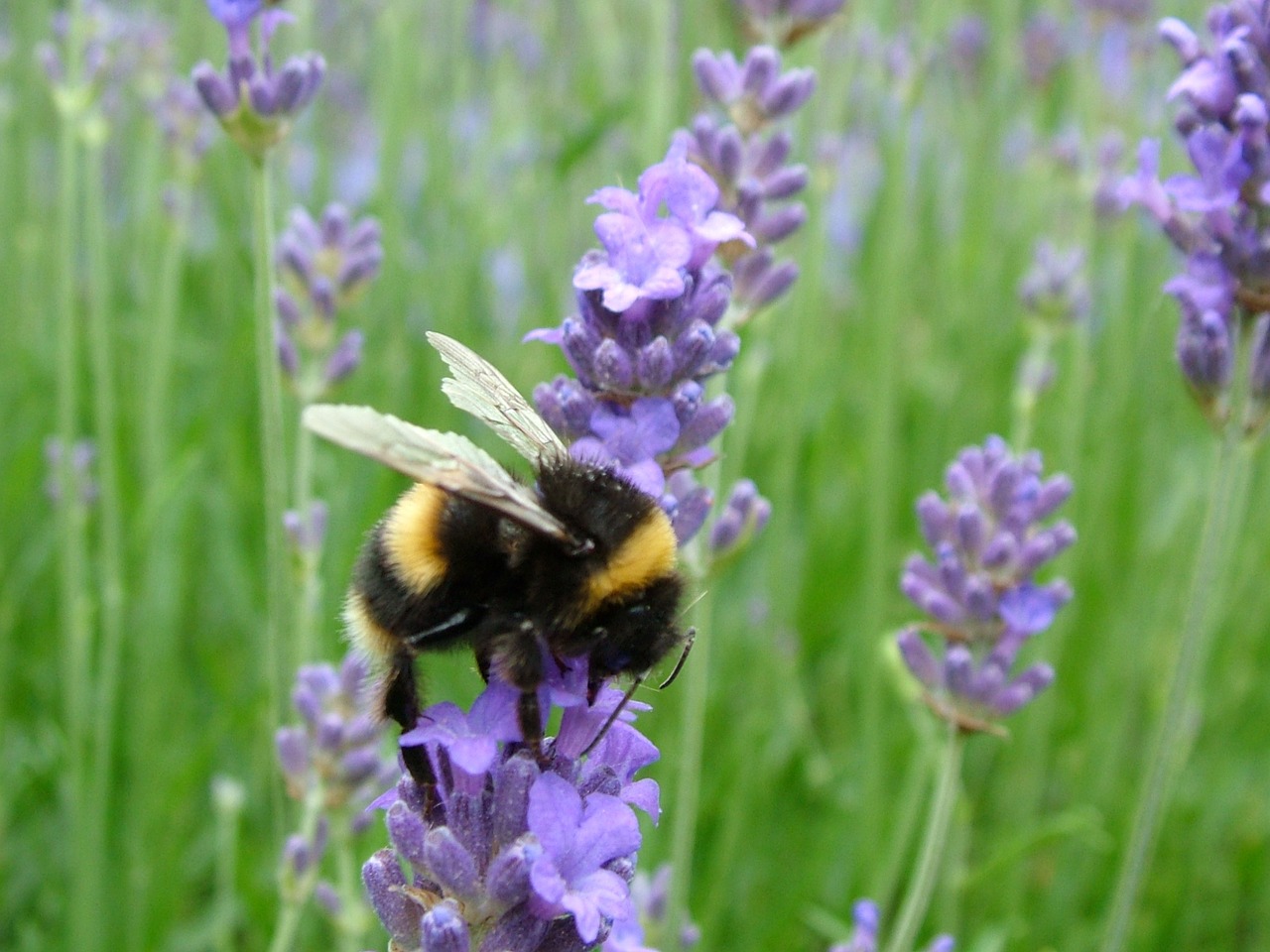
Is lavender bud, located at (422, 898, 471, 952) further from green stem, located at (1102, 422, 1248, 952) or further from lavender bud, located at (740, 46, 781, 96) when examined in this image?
lavender bud, located at (740, 46, 781, 96)

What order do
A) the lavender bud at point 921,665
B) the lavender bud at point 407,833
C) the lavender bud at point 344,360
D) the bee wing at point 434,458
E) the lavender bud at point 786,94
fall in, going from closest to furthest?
the bee wing at point 434,458, the lavender bud at point 407,833, the lavender bud at point 921,665, the lavender bud at point 786,94, the lavender bud at point 344,360

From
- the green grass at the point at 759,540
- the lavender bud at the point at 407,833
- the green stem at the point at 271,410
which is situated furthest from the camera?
the green grass at the point at 759,540

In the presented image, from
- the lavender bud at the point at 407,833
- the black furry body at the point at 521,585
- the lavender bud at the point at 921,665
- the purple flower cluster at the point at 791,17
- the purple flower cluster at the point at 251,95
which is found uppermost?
the purple flower cluster at the point at 791,17

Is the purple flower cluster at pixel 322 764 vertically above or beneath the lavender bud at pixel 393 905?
beneath

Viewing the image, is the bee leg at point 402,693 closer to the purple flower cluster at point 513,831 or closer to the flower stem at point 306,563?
the purple flower cluster at point 513,831

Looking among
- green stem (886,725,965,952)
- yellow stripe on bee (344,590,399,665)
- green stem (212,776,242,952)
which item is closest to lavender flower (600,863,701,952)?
green stem (886,725,965,952)

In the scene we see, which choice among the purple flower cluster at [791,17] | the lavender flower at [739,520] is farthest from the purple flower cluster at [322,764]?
the purple flower cluster at [791,17]

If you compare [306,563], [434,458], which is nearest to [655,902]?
[306,563]

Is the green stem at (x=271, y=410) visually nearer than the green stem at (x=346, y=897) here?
Yes
